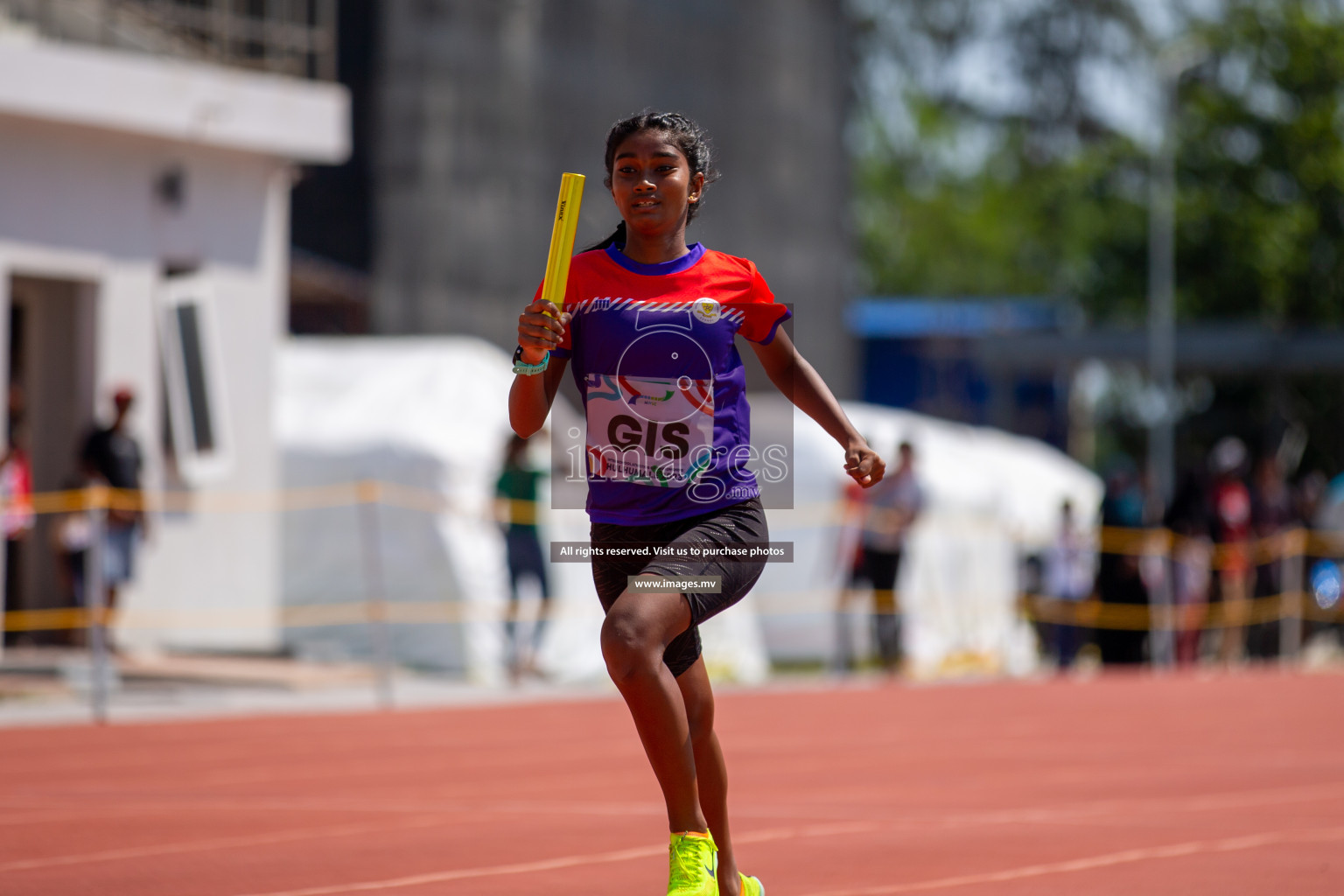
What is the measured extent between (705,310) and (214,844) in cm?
308

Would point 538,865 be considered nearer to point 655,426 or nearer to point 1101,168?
point 655,426

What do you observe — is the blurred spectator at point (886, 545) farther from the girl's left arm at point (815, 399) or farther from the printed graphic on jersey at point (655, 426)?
the printed graphic on jersey at point (655, 426)

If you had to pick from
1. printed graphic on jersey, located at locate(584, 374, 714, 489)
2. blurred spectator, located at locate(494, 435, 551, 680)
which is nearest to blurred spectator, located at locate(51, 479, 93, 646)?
blurred spectator, located at locate(494, 435, 551, 680)

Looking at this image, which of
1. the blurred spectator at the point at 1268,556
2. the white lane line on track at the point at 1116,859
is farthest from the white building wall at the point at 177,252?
the blurred spectator at the point at 1268,556

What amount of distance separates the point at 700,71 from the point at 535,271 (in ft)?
18.5

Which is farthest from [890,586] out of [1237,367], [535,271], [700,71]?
[1237,367]

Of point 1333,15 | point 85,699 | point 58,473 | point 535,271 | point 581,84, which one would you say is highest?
point 1333,15

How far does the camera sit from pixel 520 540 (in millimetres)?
15883

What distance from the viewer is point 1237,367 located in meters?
34.5

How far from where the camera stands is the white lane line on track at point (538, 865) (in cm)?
595

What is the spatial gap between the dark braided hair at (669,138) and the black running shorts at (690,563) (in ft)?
2.37

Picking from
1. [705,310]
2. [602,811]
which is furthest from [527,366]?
[602,811]

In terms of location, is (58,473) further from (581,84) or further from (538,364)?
(581,84)

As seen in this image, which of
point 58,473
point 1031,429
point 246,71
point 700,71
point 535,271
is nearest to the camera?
point 58,473
